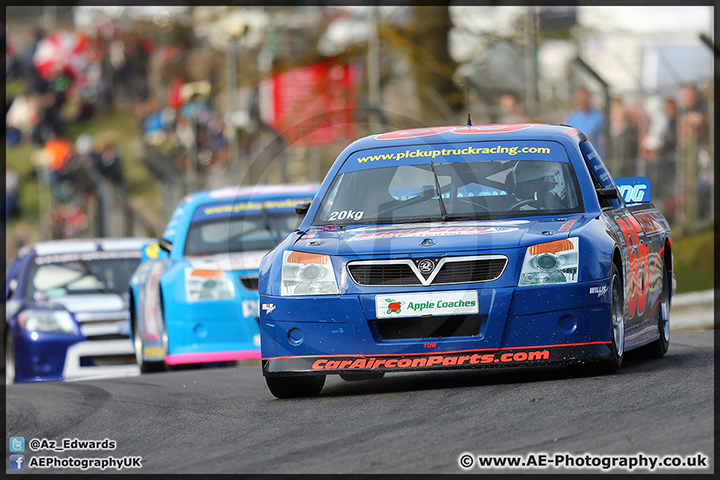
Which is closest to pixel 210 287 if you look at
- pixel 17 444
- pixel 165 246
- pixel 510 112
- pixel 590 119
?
pixel 165 246

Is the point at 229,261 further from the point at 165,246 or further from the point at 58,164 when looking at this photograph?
the point at 58,164

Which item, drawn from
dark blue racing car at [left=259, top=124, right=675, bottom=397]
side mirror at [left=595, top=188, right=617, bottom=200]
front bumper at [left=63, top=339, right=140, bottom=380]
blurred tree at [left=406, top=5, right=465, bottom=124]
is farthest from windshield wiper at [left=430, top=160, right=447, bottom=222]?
blurred tree at [left=406, top=5, right=465, bottom=124]

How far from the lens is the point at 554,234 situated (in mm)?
6988

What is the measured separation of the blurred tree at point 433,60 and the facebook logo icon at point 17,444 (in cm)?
1568

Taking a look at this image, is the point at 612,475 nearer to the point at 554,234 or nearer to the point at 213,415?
the point at 554,234

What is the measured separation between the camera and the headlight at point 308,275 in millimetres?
7035

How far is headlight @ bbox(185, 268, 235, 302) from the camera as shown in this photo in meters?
10.9

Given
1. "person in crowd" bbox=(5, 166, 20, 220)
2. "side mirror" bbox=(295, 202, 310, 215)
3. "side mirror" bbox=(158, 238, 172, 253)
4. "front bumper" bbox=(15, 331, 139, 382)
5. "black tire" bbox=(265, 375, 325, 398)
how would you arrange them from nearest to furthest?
"black tire" bbox=(265, 375, 325, 398) < "side mirror" bbox=(295, 202, 310, 215) < "side mirror" bbox=(158, 238, 172, 253) < "front bumper" bbox=(15, 331, 139, 382) < "person in crowd" bbox=(5, 166, 20, 220)

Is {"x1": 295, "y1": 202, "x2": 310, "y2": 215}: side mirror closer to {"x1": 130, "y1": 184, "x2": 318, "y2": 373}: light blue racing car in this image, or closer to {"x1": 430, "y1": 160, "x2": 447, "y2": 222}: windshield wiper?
{"x1": 430, "y1": 160, "x2": 447, "y2": 222}: windshield wiper

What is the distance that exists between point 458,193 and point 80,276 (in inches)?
282

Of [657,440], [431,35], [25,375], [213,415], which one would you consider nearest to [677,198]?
[431,35]

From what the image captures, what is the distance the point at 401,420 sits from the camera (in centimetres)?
612

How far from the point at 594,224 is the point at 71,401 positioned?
3.86 m

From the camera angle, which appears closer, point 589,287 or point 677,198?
point 589,287
